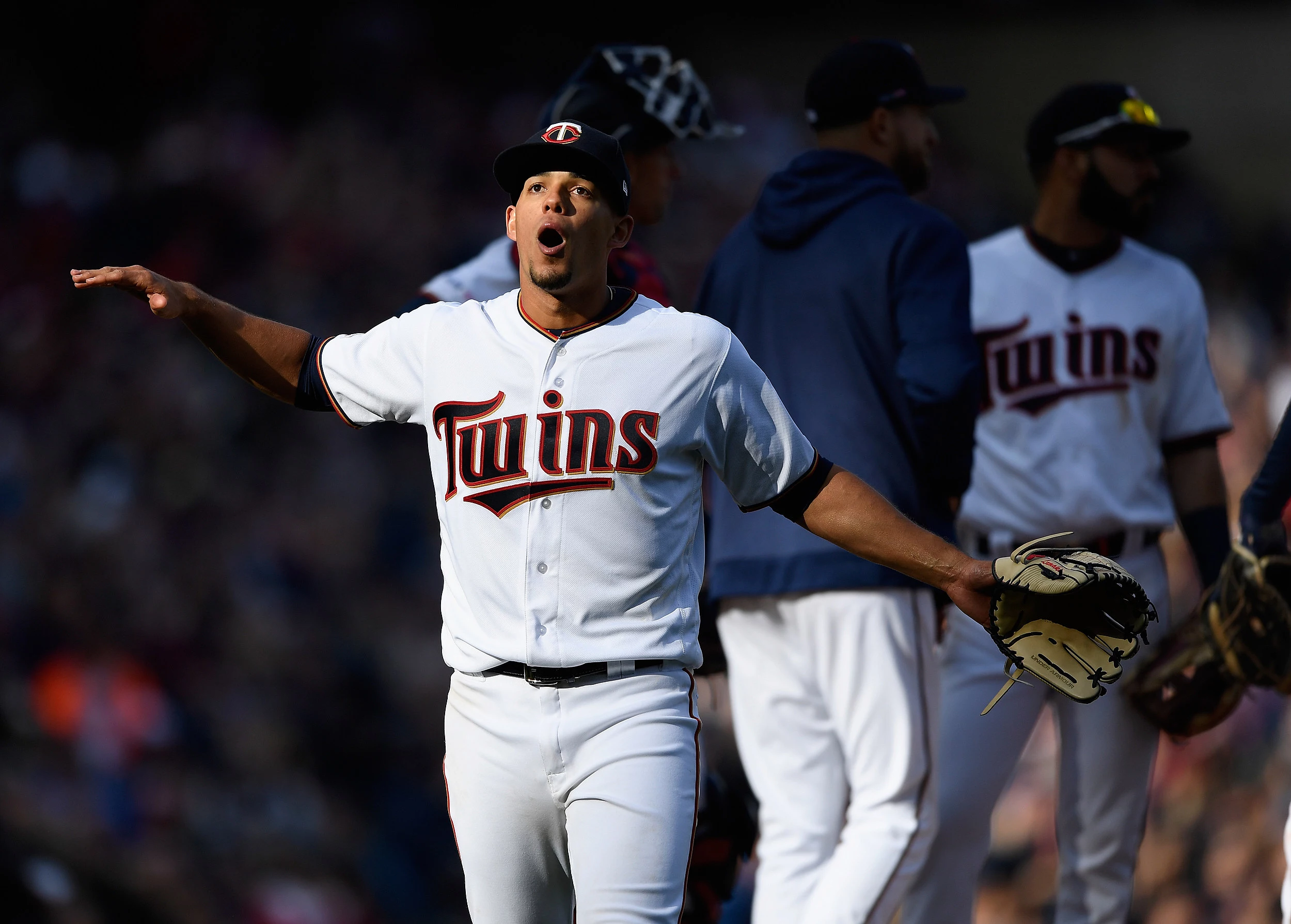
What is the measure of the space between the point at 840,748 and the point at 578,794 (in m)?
1.08

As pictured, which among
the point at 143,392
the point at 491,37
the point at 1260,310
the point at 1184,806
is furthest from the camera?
the point at 491,37

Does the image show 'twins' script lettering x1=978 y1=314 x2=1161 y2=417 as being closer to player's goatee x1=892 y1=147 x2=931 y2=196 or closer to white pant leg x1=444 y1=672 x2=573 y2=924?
player's goatee x1=892 y1=147 x2=931 y2=196

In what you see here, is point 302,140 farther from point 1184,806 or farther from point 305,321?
point 1184,806

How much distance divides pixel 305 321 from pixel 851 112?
493 cm

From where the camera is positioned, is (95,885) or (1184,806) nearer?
(95,885)

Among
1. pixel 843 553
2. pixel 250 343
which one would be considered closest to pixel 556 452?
pixel 250 343

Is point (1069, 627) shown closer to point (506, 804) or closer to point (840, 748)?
point (506, 804)

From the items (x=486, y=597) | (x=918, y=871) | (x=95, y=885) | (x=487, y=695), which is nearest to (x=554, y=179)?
(x=486, y=597)

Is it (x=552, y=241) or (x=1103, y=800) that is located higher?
(x=552, y=241)

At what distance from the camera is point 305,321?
791 cm

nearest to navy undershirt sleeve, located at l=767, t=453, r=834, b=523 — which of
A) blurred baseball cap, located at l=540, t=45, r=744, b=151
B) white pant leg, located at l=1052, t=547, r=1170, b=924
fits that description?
blurred baseball cap, located at l=540, t=45, r=744, b=151

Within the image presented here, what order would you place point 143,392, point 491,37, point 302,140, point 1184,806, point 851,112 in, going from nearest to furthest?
1. point 851,112
2. point 1184,806
3. point 143,392
4. point 302,140
5. point 491,37

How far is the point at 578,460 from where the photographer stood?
2361 millimetres

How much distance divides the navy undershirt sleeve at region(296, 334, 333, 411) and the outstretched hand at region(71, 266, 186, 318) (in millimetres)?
219
